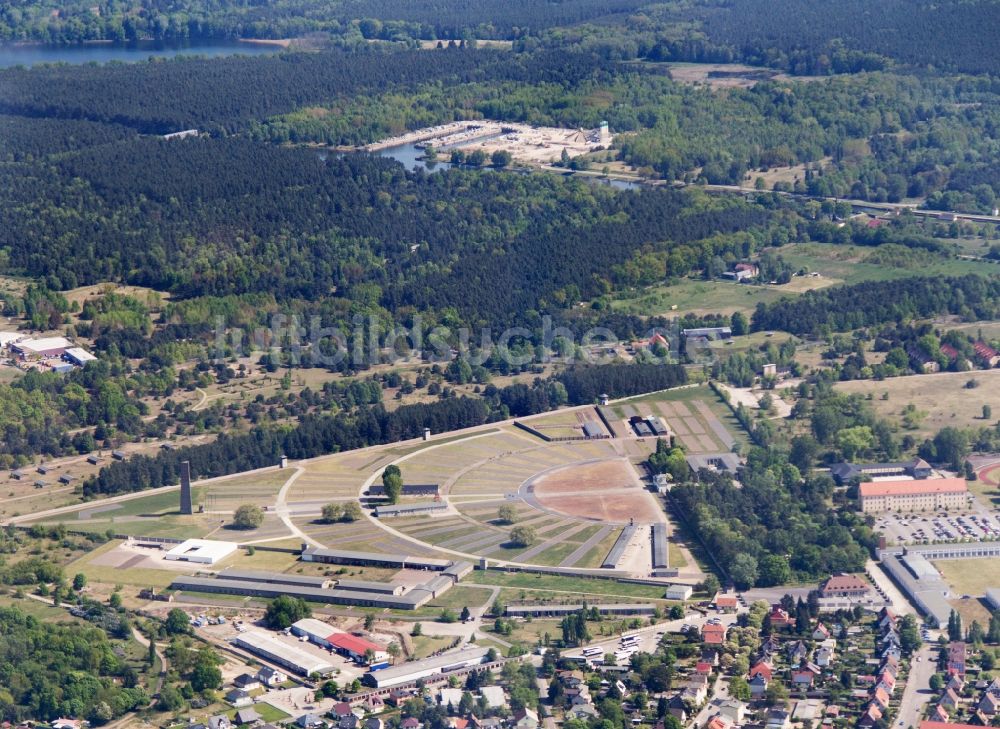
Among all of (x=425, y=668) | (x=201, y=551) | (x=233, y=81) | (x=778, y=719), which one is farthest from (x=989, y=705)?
(x=233, y=81)

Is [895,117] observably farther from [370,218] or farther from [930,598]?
[930,598]

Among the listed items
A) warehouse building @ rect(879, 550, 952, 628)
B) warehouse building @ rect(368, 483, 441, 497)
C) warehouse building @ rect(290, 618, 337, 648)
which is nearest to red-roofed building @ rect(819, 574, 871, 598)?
warehouse building @ rect(879, 550, 952, 628)

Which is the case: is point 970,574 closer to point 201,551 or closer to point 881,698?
point 881,698

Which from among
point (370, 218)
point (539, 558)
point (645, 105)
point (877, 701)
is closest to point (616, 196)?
point (370, 218)

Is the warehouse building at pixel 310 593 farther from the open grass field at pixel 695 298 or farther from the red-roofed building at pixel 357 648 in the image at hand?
the open grass field at pixel 695 298

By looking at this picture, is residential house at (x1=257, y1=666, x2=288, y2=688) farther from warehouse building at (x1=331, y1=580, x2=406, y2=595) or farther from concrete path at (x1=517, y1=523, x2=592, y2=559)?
concrete path at (x1=517, y1=523, x2=592, y2=559)

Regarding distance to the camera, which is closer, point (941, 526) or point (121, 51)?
point (941, 526)
